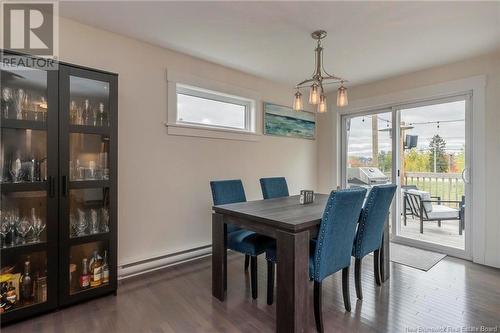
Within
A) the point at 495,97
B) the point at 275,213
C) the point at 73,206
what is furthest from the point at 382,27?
the point at 73,206

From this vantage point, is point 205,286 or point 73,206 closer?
point 73,206

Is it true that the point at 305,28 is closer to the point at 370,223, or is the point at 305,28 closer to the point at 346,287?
the point at 370,223

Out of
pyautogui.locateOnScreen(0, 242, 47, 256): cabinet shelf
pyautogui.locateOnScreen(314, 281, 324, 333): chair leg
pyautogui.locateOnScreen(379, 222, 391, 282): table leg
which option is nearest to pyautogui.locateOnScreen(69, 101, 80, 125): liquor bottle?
pyautogui.locateOnScreen(0, 242, 47, 256): cabinet shelf

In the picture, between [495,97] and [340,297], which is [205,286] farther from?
[495,97]

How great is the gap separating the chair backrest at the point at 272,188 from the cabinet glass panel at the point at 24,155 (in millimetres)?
2124

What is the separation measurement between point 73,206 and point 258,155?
241 centimetres

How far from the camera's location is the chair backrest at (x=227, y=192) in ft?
8.83

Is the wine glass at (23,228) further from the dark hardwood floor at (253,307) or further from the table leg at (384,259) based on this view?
the table leg at (384,259)

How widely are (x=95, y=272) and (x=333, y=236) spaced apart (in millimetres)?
2040

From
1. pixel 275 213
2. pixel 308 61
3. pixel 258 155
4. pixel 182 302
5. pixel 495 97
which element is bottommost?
pixel 182 302

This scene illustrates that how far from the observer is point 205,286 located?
2521 mm

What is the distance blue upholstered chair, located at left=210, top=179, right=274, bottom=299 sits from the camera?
2.25 meters

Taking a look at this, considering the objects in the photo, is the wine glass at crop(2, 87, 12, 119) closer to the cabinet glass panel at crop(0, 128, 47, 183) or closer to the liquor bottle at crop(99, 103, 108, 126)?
the cabinet glass panel at crop(0, 128, 47, 183)

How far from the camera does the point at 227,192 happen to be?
2.82 meters
